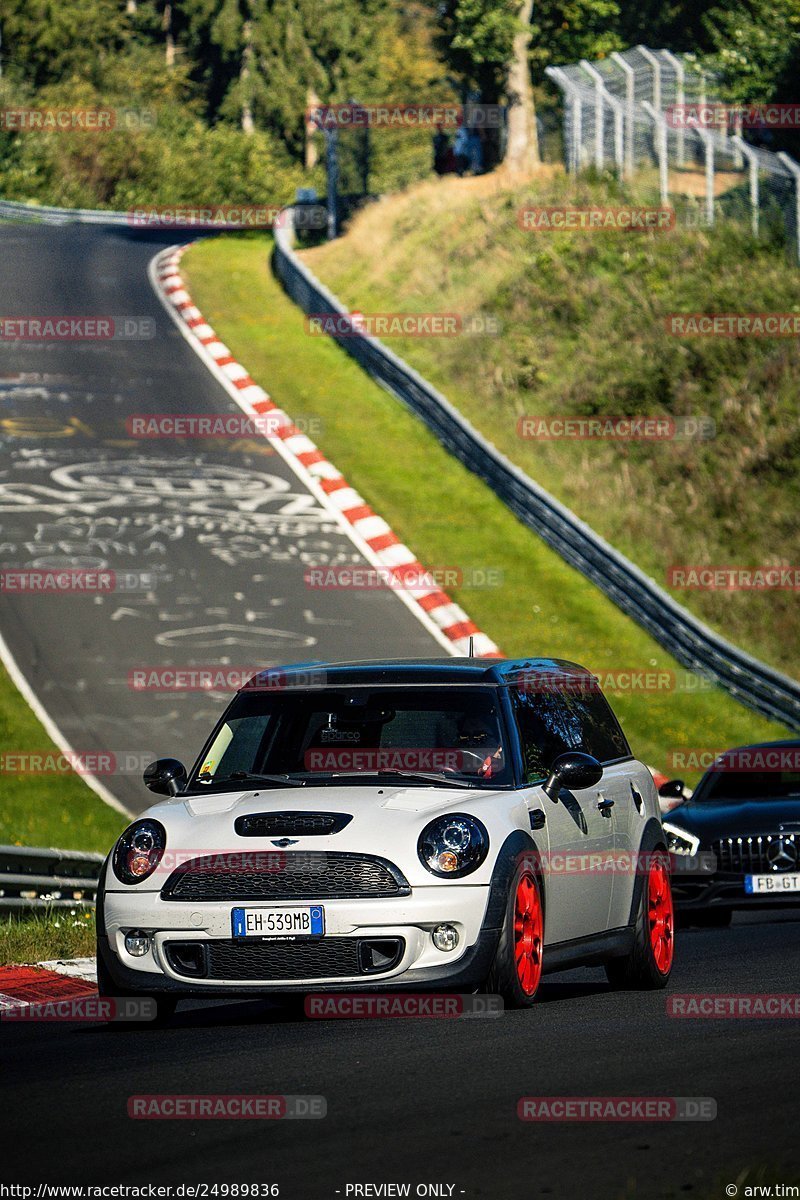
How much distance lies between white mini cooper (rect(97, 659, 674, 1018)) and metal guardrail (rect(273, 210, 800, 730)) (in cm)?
1198

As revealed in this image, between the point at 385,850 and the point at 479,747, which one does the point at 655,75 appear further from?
the point at 385,850

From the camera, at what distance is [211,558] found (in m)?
→ 24.3

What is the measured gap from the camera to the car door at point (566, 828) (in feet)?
28.7

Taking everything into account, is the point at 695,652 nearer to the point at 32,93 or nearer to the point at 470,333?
the point at 470,333

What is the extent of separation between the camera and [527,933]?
8.40 meters

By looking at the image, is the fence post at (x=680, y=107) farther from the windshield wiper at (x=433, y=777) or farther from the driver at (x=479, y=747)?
the windshield wiper at (x=433, y=777)

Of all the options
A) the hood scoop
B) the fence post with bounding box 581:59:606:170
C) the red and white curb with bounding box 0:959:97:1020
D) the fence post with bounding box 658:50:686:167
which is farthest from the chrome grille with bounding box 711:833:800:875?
the fence post with bounding box 581:59:606:170

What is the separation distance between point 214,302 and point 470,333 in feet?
19.7

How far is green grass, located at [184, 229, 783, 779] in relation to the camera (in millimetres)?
21375

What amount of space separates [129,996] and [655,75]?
3137 centimetres

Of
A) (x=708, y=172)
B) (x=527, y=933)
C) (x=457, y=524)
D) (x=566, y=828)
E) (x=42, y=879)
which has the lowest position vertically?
(x=457, y=524)

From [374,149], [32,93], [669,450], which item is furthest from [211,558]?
[374,149]

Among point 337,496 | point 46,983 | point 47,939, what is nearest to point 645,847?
point 46,983

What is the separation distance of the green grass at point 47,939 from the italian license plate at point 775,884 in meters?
4.90
